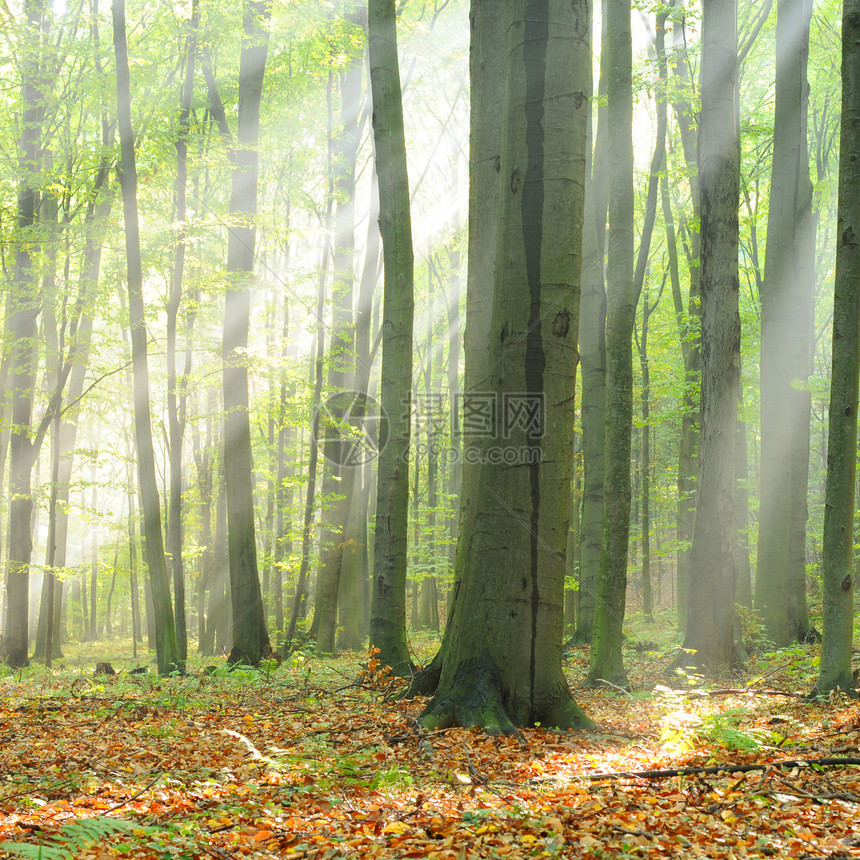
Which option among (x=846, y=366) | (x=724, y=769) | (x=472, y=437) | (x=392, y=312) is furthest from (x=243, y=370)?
(x=724, y=769)

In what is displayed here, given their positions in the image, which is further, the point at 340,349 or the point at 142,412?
the point at 340,349

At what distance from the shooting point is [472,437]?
523cm

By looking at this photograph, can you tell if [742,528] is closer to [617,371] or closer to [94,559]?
[617,371]

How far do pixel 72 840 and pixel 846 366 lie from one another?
6.02 metres

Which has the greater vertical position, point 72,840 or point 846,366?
point 846,366

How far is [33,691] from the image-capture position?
877 cm

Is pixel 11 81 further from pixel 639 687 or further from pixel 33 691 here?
pixel 639 687

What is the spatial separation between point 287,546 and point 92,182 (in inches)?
621

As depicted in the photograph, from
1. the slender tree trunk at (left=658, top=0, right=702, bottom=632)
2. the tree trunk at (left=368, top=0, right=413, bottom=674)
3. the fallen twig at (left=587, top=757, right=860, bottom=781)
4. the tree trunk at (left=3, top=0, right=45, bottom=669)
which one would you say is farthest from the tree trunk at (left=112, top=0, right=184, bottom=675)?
the slender tree trunk at (left=658, top=0, right=702, bottom=632)

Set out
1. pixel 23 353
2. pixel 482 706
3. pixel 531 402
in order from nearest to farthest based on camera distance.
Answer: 1. pixel 482 706
2. pixel 531 402
3. pixel 23 353

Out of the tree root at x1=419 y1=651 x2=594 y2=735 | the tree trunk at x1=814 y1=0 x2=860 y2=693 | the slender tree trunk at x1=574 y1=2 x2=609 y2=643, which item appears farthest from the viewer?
the slender tree trunk at x1=574 y1=2 x2=609 y2=643

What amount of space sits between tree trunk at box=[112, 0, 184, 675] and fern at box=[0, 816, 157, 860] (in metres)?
7.20

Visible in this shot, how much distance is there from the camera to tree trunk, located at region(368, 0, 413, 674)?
25.6 ft

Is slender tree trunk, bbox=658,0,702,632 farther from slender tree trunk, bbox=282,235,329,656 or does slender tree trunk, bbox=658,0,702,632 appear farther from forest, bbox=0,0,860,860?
slender tree trunk, bbox=282,235,329,656
